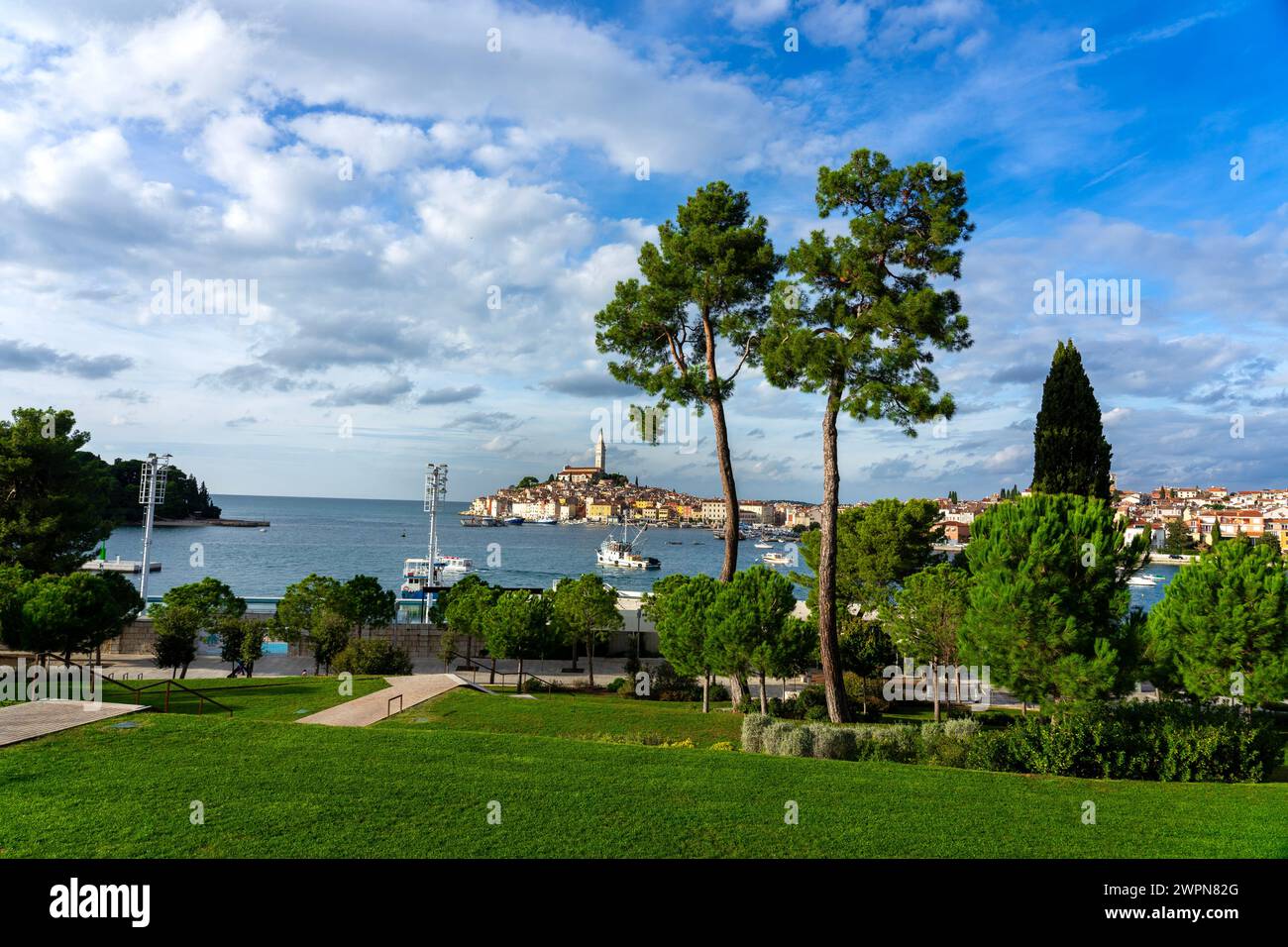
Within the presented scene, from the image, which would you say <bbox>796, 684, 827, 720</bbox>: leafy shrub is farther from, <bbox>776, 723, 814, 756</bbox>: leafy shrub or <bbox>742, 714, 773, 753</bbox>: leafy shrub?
<bbox>776, 723, 814, 756</bbox>: leafy shrub

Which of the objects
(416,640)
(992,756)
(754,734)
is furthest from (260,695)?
(992,756)

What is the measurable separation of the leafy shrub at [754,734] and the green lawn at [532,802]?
2.18 metres

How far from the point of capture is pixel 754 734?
1326cm

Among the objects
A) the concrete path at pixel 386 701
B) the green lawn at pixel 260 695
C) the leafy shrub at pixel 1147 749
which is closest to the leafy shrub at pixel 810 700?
the leafy shrub at pixel 1147 749

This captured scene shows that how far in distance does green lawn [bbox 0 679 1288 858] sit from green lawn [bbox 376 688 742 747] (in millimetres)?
3650

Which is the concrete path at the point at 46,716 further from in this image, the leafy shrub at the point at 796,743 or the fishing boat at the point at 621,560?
the fishing boat at the point at 621,560

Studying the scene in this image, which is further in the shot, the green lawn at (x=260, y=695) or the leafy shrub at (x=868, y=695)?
the leafy shrub at (x=868, y=695)

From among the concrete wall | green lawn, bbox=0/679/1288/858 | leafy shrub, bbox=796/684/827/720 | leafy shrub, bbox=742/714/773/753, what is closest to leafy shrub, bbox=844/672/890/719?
leafy shrub, bbox=796/684/827/720

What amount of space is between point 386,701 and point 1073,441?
1022 inches

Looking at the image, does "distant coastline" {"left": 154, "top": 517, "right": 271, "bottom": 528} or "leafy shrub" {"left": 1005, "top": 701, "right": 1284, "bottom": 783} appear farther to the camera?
"distant coastline" {"left": 154, "top": 517, "right": 271, "bottom": 528}

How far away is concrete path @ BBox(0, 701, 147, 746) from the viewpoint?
32.7 feet

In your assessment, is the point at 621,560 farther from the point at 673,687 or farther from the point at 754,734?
the point at 754,734

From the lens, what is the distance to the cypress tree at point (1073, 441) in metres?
28.7
